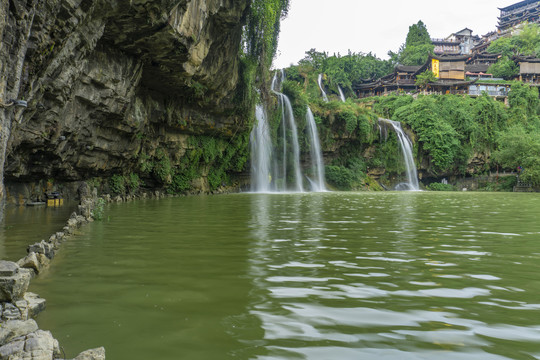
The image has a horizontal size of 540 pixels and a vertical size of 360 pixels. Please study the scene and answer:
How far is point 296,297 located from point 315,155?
105 ft

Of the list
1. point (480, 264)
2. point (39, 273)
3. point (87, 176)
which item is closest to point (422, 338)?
point (480, 264)

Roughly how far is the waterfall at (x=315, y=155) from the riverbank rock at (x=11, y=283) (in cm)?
3131

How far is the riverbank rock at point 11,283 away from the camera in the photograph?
3035mm

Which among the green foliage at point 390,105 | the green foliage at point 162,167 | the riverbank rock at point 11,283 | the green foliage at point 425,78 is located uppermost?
the green foliage at point 425,78

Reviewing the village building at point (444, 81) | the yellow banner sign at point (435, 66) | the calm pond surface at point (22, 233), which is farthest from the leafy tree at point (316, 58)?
the calm pond surface at point (22, 233)

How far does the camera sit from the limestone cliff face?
6.30 meters

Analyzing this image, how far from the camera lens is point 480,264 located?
481 cm

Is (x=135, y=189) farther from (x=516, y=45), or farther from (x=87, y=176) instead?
(x=516, y=45)

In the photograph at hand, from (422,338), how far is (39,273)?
4012 millimetres

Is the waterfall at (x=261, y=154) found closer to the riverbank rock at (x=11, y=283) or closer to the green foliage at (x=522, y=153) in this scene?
the riverbank rock at (x=11, y=283)

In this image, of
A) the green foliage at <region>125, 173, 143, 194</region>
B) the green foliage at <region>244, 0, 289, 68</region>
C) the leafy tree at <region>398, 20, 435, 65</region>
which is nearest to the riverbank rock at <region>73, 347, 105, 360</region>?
the green foliage at <region>244, 0, 289, 68</region>

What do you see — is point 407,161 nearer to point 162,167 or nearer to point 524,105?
point 524,105

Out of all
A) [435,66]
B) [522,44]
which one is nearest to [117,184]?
[435,66]

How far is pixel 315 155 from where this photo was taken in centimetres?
3506
